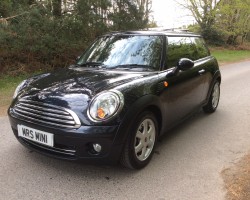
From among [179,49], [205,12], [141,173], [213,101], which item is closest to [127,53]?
[179,49]

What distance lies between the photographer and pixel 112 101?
3111 mm

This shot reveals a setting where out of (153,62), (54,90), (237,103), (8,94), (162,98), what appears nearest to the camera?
(54,90)

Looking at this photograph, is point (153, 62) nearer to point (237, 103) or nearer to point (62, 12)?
point (237, 103)

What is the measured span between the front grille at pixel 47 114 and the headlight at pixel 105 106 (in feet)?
0.60

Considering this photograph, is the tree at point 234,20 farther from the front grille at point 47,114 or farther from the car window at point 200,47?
the front grille at point 47,114

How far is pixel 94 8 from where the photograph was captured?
37.7 ft

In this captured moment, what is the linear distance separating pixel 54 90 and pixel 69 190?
109 cm

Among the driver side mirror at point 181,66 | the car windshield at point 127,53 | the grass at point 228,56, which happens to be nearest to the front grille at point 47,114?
the car windshield at point 127,53

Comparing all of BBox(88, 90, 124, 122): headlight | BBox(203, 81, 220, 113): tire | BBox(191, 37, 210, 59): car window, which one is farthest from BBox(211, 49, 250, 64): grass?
BBox(88, 90, 124, 122): headlight

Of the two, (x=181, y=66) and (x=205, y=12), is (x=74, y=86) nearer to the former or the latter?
(x=181, y=66)

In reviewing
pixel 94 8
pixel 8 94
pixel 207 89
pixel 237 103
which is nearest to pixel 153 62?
pixel 207 89

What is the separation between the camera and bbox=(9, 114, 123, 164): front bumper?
2.98 meters

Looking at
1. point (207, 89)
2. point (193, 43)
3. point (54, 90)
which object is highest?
point (193, 43)

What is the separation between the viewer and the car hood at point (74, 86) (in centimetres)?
314
